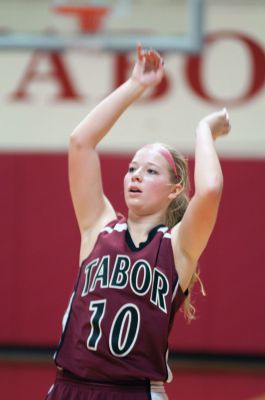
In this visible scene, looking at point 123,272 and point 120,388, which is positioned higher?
point 123,272

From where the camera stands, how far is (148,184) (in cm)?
323

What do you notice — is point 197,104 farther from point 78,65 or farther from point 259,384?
point 259,384

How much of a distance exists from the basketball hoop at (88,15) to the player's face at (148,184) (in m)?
2.19

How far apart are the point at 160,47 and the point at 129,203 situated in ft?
6.88

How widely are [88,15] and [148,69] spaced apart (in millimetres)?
2091

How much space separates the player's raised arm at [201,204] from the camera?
3.03 meters

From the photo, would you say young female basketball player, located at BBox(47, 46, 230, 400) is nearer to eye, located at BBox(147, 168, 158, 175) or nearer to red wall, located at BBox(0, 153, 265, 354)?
eye, located at BBox(147, 168, 158, 175)

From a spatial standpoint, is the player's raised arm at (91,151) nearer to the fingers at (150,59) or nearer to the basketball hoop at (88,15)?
the fingers at (150,59)

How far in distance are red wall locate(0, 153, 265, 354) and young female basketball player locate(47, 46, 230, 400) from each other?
12.7 feet

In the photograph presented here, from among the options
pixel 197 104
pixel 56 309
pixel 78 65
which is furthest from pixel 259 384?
pixel 78 65

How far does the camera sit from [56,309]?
7.30 metres

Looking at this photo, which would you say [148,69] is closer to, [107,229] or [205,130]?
[205,130]

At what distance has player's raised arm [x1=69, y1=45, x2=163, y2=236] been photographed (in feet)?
10.8

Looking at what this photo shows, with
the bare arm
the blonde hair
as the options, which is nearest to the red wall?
the blonde hair
